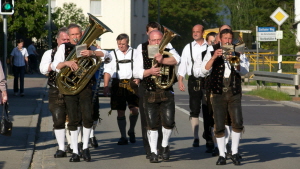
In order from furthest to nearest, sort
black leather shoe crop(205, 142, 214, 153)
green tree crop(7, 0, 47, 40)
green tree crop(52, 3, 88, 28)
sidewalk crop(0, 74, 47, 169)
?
green tree crop(52, 3, 88, 28), green tree crop(7, 0, 47, 40), black leather shoe crop(205, 142, 214, 153), sidewalk crop(0, 74, 47, 169)

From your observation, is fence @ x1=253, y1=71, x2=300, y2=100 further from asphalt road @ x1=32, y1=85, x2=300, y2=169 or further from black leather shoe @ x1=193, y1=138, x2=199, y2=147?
black leather shoe @ x1=193, y1=138, x2=199, y2=147

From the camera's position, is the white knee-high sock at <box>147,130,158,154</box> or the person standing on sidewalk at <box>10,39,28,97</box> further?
the person standing on sidewalk at <box>10,39,28,97</box>

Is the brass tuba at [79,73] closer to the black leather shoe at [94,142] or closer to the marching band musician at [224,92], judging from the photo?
the marching band musician at [224,92]

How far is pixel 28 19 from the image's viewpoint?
117ft

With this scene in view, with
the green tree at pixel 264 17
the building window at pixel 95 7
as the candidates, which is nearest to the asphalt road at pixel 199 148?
the green tree at pixel 264 17

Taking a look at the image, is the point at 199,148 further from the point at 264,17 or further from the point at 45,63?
the point at 264,17

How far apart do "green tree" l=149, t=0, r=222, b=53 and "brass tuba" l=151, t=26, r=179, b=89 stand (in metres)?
58.3

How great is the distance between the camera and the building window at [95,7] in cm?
5484

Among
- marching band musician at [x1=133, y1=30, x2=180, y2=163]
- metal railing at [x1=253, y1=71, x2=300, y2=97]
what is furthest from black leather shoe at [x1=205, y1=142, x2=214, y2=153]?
metal railing at [x1=253, y1=71, x2=300, y2=97]

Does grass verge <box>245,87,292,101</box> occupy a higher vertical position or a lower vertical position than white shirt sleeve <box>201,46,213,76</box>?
lower

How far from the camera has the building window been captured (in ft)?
180

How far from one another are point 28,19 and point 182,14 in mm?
33547

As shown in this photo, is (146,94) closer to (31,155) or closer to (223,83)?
(223,83)

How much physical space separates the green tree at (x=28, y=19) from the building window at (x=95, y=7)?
17417 millimetres
